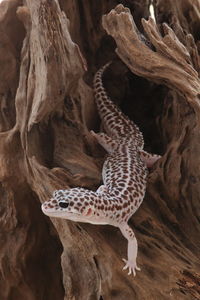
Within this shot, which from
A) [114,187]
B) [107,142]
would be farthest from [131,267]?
[107,142]

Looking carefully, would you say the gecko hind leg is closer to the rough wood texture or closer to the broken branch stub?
the rough wood texture

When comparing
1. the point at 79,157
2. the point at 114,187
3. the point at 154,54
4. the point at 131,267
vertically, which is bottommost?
the point at 131,267

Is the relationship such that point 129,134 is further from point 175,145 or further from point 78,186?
point 78,186

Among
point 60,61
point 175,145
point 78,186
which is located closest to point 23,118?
point 60,61

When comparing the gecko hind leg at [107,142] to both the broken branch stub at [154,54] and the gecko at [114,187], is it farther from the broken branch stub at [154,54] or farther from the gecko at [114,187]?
the broken branch stub at [154,54]

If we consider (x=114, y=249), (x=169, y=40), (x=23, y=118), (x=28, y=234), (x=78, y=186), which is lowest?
(x=28, y=234)

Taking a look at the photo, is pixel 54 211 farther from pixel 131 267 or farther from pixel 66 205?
pixel 131 267

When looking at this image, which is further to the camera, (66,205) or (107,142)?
(107,142)

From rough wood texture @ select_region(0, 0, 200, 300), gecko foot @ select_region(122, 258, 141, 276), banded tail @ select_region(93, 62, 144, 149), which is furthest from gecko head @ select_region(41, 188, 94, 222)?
banded tail @ select_region(93, 62, 144, 149)
